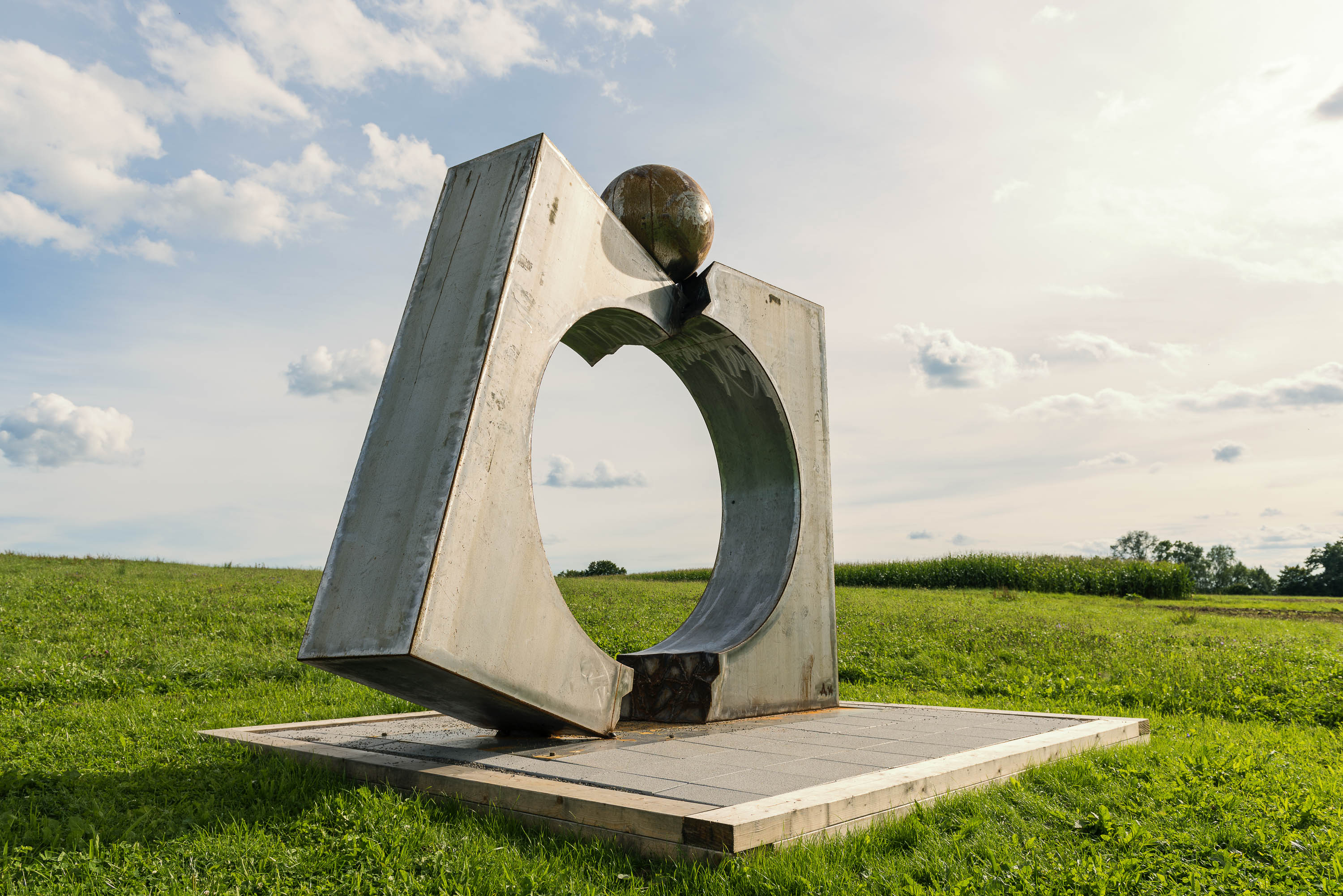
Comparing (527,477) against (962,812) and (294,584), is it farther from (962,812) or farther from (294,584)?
(294,584)

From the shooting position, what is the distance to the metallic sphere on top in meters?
5.61

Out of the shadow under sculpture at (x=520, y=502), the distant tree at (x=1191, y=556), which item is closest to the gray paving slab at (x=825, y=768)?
the shadow under sculpture at (x=520, y=502)

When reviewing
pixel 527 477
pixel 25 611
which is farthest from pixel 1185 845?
pixel 25 611

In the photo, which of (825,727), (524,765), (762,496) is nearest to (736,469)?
(762,496)

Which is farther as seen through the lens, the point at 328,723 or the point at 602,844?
the point at 328,723

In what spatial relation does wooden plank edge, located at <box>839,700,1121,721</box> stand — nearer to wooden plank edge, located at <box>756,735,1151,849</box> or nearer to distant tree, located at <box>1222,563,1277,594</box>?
wooden plank edge, located at <box>756,735,1151,849</box>

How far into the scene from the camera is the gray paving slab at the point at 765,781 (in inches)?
144

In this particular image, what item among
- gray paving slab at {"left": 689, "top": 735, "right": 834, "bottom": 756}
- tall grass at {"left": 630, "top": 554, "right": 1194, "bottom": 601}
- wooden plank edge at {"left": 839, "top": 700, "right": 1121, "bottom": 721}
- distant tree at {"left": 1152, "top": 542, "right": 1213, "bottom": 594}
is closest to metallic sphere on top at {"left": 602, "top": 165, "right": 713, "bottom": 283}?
gray paving slab at {"left": 689, "top": 735, "right": 834, "bottom": 756}

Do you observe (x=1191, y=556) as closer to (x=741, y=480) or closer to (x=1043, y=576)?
(x=1043, y=576)

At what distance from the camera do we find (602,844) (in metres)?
3.39

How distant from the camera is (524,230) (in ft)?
14.4

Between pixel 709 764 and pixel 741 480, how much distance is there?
9.17ft

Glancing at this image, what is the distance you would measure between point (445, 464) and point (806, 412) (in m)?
3.35

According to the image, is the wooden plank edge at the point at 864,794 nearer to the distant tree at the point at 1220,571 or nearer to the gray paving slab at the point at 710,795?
the gray paving slab at the point at 710,795
